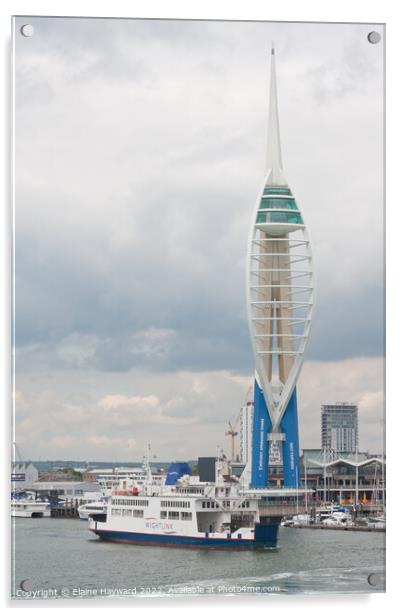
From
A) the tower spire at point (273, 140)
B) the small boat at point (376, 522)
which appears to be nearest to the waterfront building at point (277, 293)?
the tower spire at point (273, 140)

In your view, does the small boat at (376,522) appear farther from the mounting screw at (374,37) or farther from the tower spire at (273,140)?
the mounting screw at (374,37)

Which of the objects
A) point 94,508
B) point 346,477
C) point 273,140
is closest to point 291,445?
point 346,477

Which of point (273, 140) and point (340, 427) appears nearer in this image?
point (273, 140)

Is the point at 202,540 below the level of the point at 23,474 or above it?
below

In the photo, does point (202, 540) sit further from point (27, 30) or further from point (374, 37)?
point (27, 30)
